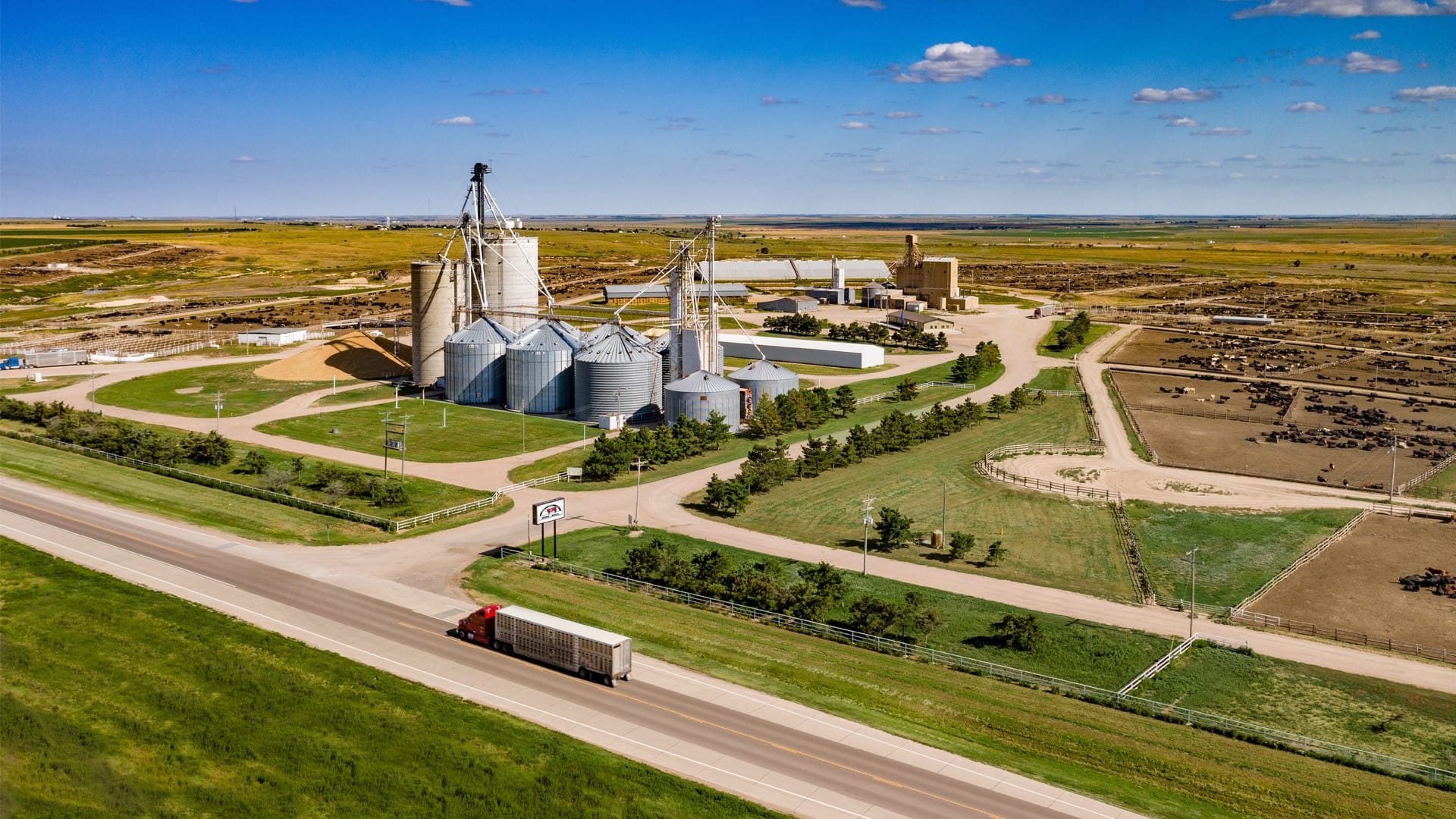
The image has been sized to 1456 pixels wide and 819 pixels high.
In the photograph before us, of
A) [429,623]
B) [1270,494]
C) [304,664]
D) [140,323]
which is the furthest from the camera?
[140,323]

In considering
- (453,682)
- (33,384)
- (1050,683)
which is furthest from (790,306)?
(453,682)

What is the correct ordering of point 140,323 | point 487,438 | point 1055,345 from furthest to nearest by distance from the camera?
point 140,323 < point 1055,345 < point 487,438

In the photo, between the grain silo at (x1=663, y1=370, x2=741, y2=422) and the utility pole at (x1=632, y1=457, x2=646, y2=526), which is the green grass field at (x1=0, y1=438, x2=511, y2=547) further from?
the grain silo at (x1=663, y1=370, x2=741, y2=422)

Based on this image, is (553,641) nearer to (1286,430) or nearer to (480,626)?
(480,626)

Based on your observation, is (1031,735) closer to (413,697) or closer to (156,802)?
(413,697)

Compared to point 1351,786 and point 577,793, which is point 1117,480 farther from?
point 577,793

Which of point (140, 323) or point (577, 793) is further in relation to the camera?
point (140, 323)

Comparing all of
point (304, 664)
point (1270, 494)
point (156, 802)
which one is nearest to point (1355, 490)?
point (1270, 494)
